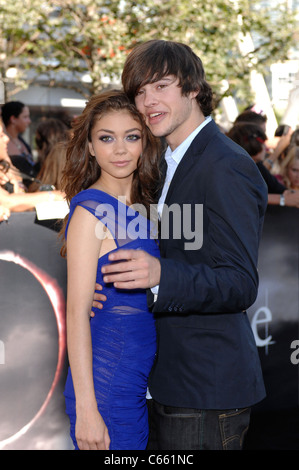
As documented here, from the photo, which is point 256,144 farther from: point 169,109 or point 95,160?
point 169,109

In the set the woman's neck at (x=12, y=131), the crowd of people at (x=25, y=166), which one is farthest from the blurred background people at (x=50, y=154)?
the woman's neck at (x=12, y=131)

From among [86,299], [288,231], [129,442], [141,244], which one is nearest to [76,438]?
[129,442]

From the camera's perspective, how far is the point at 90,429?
2.21 metres

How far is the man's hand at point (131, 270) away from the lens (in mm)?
1786

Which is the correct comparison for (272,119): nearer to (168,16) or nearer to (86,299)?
(168,16)

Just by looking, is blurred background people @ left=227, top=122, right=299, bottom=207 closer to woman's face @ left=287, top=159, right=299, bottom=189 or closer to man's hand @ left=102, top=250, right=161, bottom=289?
woman's face @ left=287, top=159, right=299, bottom=189

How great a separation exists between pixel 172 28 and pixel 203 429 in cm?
813

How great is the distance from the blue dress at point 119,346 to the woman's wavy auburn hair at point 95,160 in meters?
0.26

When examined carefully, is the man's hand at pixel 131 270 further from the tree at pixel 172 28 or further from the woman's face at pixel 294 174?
the tree at pixel 172 28

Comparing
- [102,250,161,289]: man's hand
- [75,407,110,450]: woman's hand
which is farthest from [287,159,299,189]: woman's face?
[102,250,161,289]: man's hand

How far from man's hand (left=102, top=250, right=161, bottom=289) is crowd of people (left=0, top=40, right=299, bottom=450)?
13 cm

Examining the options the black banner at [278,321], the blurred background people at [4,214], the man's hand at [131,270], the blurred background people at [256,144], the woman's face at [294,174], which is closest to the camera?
the man's hand at [131,270]

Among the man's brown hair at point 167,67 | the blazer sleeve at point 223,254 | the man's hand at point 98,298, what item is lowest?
the man's hand at point 98,298

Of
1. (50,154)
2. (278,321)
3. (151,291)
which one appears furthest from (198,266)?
(50,154)
